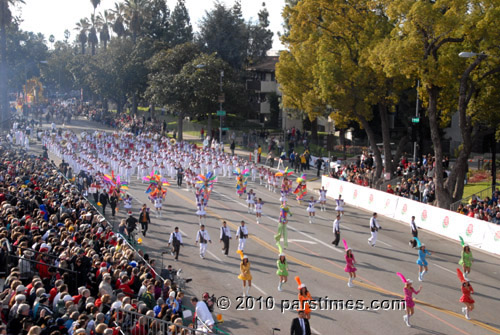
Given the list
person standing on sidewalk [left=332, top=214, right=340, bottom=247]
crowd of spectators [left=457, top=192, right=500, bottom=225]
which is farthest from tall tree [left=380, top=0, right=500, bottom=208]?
person standing on sidewalk [left=332, top=214, right=340, bottom=247]

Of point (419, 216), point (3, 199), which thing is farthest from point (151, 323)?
point (419, 216)

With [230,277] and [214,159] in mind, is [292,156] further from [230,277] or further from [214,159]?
[230,277]

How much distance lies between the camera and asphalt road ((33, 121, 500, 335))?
15.2m

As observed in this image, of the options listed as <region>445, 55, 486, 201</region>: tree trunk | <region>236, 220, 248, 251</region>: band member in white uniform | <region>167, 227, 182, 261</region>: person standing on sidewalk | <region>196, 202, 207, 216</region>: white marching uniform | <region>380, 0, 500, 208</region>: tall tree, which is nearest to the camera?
<region>167, 227, 182, 261</region>: person standing on sidewalk

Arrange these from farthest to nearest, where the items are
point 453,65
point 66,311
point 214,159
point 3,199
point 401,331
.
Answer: point 214,159, point 453,65, point 3,199, point 401,331, point 66,311

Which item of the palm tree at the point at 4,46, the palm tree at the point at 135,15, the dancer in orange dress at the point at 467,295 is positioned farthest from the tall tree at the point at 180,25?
Result: the dancer in orange dress at the point at 467,295

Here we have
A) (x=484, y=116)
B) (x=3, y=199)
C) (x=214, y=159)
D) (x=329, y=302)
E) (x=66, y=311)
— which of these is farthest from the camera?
(x=214, y=159)

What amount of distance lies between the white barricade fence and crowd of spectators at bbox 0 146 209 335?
14.2m

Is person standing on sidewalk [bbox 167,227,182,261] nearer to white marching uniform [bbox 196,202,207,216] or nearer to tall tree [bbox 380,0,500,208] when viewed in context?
white marching uniform [bbox 196,202,207,216]

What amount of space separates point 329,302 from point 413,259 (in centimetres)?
616

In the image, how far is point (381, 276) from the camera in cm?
1902

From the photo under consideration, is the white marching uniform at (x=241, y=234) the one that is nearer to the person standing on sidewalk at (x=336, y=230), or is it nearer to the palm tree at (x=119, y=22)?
the person standing on sidewalk at (x=336, y=230)

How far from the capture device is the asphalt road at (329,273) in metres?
15.2

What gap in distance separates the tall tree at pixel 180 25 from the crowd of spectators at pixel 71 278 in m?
59.0
